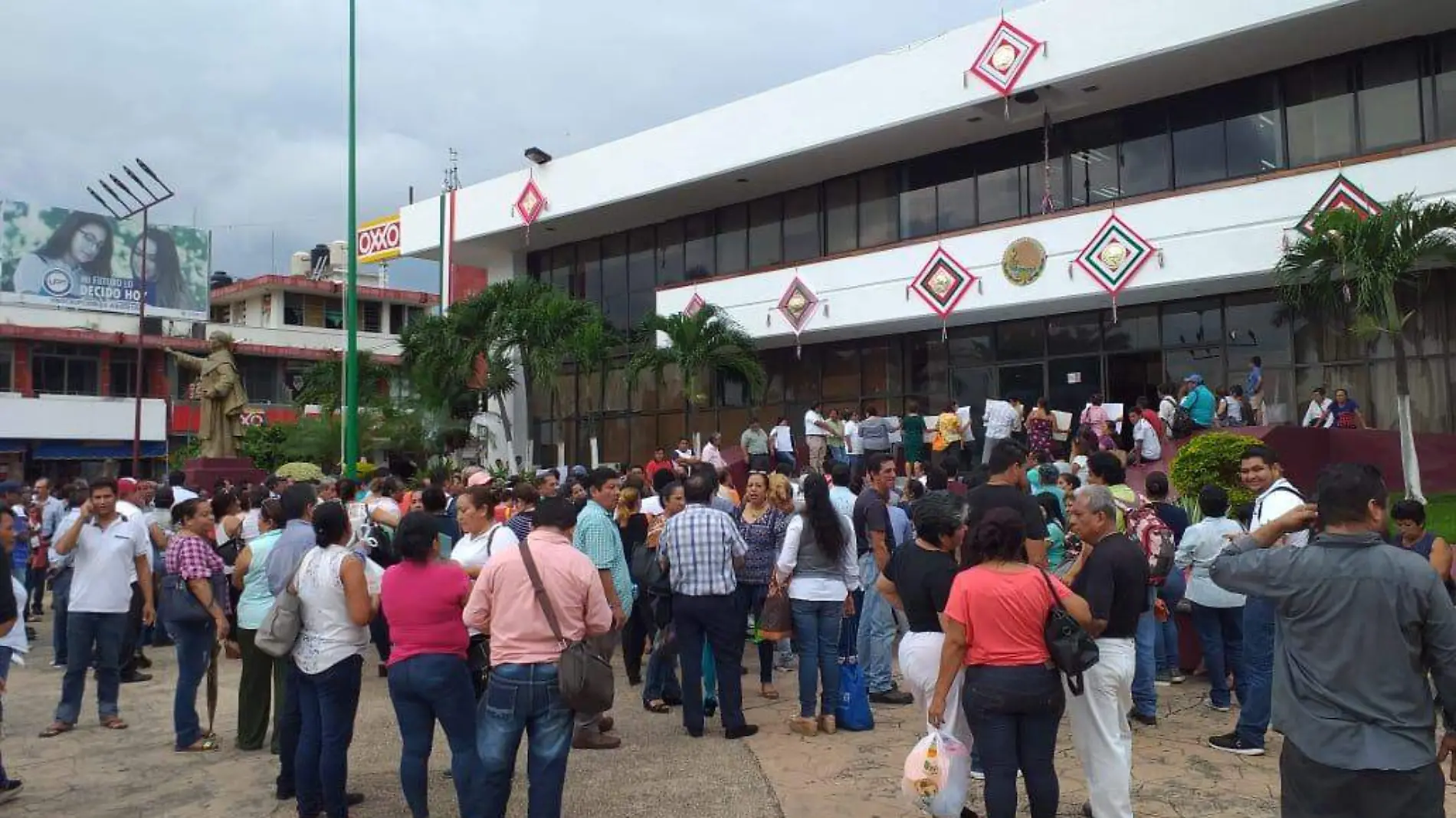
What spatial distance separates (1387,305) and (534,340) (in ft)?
53.6

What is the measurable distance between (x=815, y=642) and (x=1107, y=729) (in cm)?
246

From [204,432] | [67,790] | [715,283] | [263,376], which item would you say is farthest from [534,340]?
[263,376]

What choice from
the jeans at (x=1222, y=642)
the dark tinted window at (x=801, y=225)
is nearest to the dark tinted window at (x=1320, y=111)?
the dark tinted window at (x=801, y=225)

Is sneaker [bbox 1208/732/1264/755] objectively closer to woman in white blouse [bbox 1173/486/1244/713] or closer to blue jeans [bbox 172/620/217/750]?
woman in white blouse [bbox 1173/486/1244/713]

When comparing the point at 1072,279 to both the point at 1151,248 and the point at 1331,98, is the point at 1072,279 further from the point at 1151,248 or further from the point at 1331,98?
the point at 1331,98

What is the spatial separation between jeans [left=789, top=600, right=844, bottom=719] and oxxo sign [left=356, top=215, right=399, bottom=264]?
2714 centimetres

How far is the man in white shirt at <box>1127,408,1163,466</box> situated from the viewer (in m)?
14.9

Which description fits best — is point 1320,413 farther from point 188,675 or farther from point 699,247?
point 188,675

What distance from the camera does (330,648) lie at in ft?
17.0

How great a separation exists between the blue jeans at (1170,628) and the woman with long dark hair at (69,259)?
4238cm

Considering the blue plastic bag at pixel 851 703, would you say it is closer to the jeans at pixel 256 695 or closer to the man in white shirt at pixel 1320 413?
the jeans at pixel 256 695

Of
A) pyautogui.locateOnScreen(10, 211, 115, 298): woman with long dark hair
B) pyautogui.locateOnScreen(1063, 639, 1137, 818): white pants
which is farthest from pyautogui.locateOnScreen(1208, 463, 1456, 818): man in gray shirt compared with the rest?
pyautogui.locateOnScreen(10, 211, 115, 298): woman with long dark hair

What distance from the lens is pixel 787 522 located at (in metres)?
7.19

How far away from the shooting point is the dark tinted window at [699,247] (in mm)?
25703
